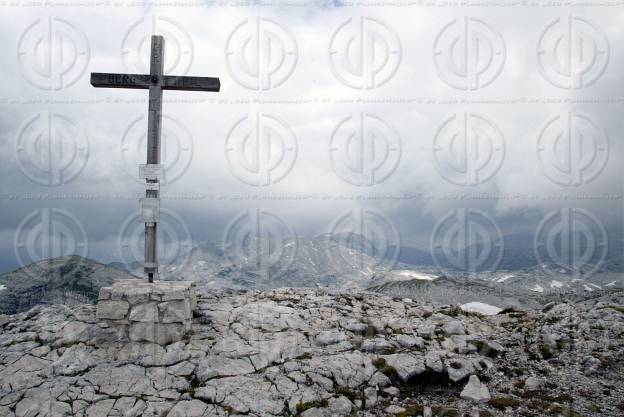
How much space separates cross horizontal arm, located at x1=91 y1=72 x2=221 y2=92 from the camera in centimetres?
1652

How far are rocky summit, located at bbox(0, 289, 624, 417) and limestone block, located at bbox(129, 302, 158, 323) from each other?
86 centimetres

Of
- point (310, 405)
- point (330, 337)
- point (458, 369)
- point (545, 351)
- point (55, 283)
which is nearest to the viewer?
point (310, 405)

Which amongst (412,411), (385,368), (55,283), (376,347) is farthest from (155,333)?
(55,283)

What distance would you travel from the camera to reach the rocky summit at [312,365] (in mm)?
11469

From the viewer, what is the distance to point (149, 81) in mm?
16531

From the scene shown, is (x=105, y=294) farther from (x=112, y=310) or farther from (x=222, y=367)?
(x=222, y=367)

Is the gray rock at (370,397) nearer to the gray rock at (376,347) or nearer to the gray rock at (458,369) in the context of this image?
the gray rock at (376,347)

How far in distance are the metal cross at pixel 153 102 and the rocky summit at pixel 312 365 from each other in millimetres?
3555

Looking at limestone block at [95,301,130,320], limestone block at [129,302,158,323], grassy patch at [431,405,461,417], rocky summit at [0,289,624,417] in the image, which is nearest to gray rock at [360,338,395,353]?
rocky summit at [0,289,624,417]

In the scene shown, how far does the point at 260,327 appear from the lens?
49.8 feet

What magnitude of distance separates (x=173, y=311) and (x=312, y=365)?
5.35 m

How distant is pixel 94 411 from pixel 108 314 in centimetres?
361

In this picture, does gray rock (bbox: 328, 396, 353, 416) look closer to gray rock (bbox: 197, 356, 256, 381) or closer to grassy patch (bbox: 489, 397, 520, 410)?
gray rock (bbox: 197, 356, 256, 381)

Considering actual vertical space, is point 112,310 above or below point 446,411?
above
